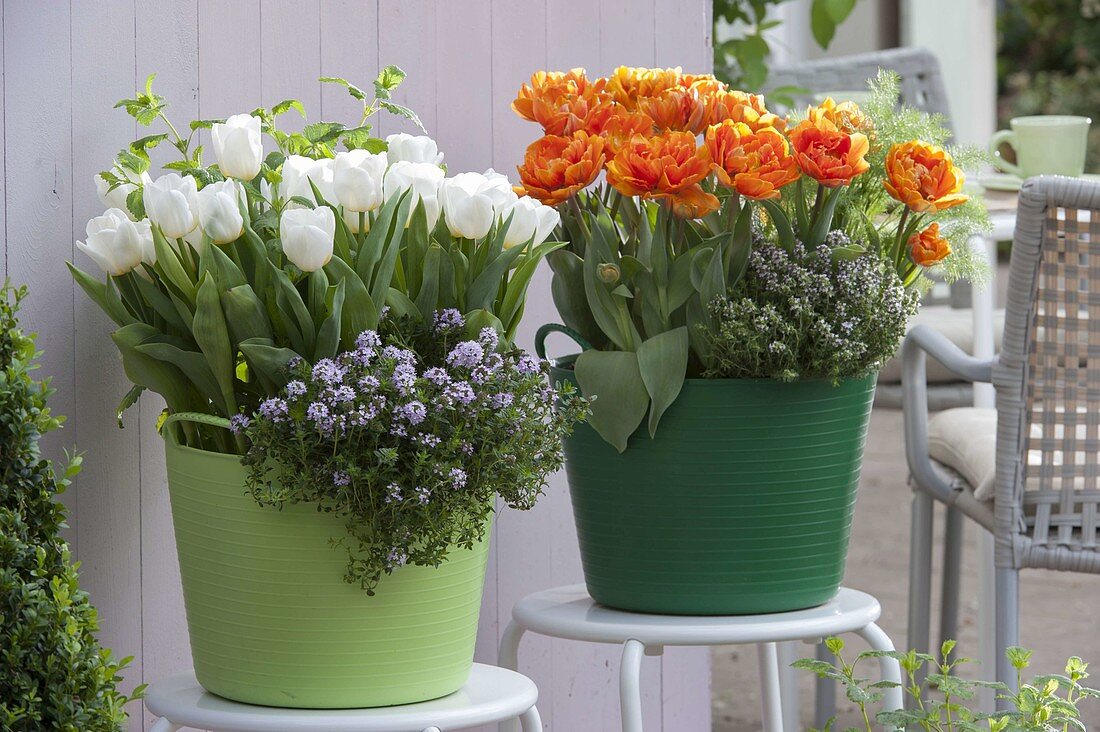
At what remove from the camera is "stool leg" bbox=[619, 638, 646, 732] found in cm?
117

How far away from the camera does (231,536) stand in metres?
1.05

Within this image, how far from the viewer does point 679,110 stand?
1.21 m

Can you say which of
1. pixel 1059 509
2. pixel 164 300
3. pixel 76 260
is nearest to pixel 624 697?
pixel 164 300

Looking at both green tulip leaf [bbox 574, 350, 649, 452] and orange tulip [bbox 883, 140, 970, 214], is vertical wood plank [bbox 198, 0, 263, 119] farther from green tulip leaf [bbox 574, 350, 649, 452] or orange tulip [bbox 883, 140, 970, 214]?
orange tulip [bbox 883, 140, 970, 214]

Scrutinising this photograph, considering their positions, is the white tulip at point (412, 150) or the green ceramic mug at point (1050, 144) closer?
the white tulip at point (412, 150)

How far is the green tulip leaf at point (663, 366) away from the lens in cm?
118

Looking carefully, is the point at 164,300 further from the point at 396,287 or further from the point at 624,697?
the point at 624,697

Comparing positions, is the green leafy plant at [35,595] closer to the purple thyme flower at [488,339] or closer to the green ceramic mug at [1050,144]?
the purple thyme flower at [488,339]

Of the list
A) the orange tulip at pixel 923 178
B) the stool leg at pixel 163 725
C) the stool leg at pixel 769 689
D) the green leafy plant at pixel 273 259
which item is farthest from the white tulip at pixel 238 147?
the stool leg at pixel 769 689

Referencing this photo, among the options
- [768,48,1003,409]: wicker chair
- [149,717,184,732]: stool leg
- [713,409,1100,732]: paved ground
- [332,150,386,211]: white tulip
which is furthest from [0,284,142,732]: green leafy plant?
[768,48,1003,409]: wicker chair

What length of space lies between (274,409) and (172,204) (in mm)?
170

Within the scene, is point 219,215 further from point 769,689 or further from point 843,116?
point 769,689

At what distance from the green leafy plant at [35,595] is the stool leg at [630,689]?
409 millimetres

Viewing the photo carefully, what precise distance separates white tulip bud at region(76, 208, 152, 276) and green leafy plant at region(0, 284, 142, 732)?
3.3 inches
